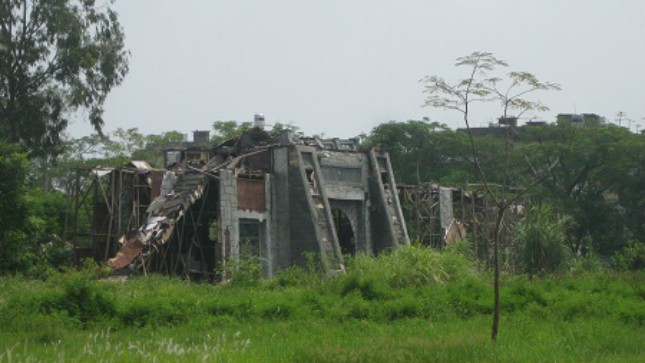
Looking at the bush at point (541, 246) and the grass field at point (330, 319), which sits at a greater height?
the bush at point (541, 246)

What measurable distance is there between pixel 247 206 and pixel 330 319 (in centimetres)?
1190

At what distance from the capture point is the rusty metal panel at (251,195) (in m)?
27.9

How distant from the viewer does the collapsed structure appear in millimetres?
26641

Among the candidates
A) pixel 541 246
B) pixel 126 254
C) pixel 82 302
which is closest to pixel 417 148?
pixel 541 246

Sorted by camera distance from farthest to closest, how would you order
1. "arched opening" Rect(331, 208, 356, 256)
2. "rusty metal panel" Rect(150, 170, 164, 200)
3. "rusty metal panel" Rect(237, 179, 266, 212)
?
1. "arched opening" Rect(331, 208, 356, 256)
2. "rusty metal panel" Rect(237, 179, 266, 212)
3. "rusty metal panel" Rect(150, 170, 164, 200)

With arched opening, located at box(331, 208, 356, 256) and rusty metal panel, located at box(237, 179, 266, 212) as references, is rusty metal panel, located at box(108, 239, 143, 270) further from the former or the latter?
arched opening, located at box(331, 208, 356, 256)

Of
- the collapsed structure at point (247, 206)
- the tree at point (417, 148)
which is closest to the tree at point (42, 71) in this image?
the collapsed structure at point (247, 206)

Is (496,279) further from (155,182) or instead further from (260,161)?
(260,161)

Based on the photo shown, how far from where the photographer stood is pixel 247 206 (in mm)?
28156

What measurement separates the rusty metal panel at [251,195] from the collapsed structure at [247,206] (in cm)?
3

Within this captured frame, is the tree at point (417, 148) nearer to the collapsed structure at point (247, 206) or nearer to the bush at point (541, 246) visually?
the collapsed structure at point (247, 206)

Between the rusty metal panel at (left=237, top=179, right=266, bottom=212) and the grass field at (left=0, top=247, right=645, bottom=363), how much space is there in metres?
5.23

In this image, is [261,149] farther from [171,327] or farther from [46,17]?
[171,327]

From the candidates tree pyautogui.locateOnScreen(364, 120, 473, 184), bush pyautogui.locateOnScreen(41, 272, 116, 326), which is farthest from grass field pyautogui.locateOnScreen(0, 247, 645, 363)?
tree pyautogui.locateOnScreen(364, 120, 473, 184)
